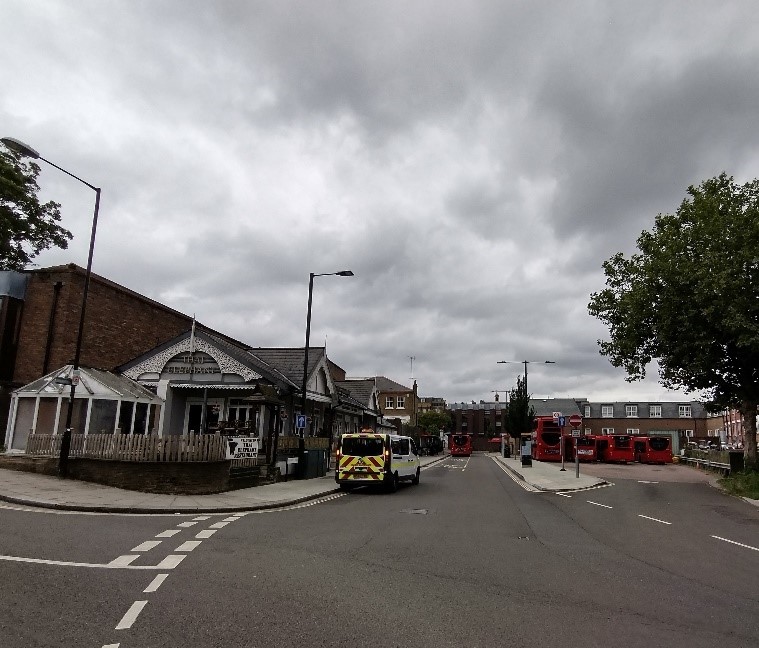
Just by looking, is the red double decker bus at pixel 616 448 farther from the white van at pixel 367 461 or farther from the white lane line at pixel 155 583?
the white lane line at pixel 155 583

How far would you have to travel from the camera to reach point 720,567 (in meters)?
8.84

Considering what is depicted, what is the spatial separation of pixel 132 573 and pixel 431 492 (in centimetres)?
1439

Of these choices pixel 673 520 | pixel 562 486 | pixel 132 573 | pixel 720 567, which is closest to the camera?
pixel 132 573

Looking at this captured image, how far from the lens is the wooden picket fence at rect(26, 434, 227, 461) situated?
1639cm

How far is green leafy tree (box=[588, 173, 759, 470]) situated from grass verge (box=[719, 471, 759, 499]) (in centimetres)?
328

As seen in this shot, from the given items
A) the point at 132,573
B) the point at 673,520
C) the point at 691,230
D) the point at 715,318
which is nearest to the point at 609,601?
the point at 132,573

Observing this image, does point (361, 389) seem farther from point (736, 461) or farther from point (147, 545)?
point (147, 545)

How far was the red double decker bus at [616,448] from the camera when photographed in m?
45.0

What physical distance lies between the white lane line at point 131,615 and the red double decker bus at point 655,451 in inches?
1841

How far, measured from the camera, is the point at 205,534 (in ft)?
34.2

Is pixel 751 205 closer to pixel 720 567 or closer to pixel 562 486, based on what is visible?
pixel 562 486

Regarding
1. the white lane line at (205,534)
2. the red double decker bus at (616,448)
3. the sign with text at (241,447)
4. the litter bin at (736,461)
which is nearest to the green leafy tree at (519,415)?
the red double decker bus at (616,448)

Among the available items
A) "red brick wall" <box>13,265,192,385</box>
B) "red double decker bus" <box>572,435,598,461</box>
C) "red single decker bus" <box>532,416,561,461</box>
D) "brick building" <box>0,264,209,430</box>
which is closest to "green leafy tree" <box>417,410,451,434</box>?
"red single decker bus" <box>532,416,561,461</box>

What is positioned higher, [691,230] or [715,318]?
[691,230]
